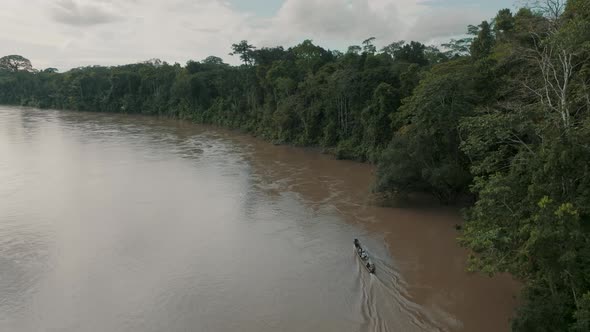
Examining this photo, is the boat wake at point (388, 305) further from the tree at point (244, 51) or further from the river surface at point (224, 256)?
the tree at point (244, 51)

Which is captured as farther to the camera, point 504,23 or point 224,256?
point 504,23

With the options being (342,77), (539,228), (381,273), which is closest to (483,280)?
(381,273)

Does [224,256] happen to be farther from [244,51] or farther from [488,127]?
[244,51]

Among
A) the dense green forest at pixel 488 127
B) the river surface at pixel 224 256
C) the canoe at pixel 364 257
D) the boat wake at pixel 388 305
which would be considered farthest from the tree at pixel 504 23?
the boat wake at pixel 388 305

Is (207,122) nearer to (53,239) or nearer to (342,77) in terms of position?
(342,77)

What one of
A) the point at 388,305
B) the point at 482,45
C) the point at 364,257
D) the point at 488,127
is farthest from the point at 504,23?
the point at 388,305

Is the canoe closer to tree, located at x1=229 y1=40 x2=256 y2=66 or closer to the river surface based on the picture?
the river surface

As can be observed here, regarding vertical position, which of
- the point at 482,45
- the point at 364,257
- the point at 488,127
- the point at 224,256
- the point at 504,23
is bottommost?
the point at 224,256

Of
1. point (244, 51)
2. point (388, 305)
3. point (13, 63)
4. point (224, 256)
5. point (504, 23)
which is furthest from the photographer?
point (13, 63)
